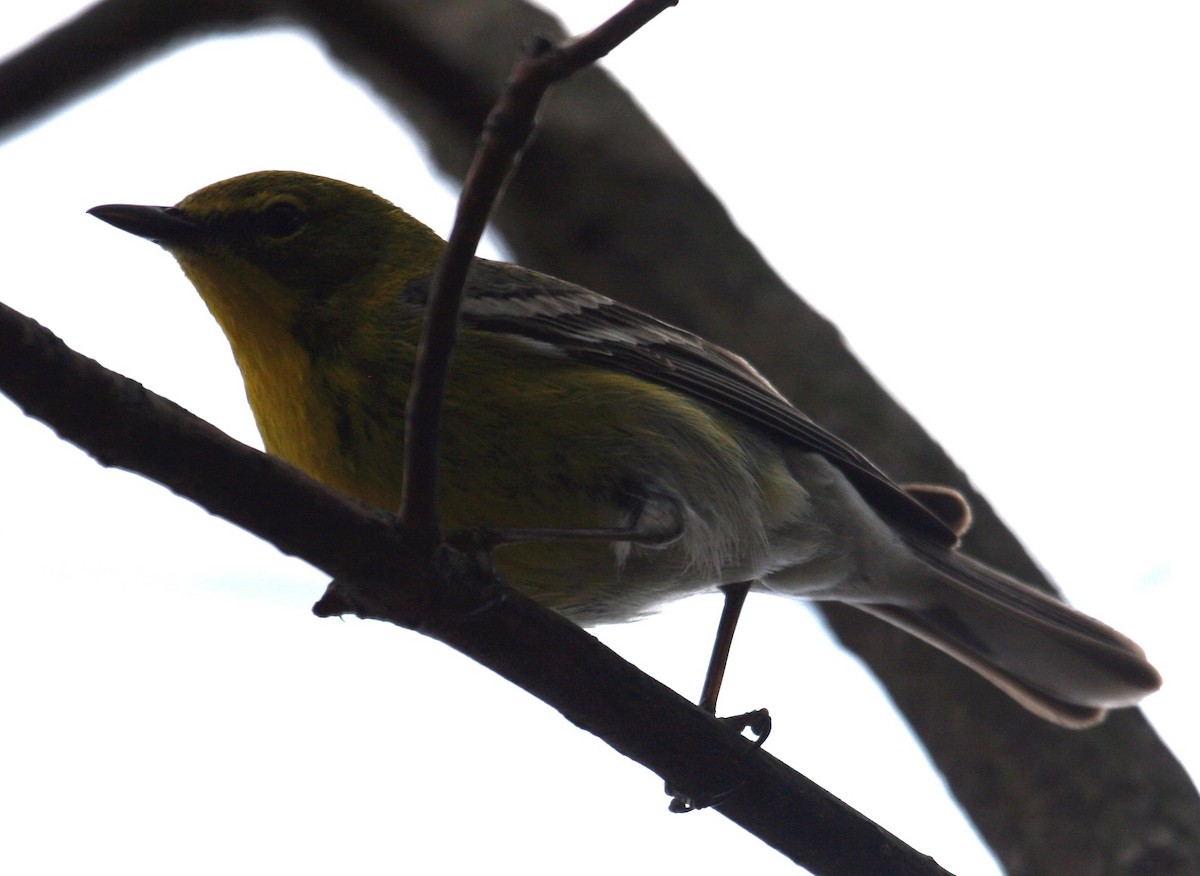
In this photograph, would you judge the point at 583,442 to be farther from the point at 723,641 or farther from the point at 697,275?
the point at 697,275

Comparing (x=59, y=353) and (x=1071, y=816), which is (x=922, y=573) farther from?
(x=59, y=353)

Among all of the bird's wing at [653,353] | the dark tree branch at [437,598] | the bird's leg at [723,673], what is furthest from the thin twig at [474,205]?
the bird's wing at [653,353]

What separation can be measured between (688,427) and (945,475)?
2125 millimetres

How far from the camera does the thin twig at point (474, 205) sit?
2277mm

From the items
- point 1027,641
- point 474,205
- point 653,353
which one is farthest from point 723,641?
point 474,205

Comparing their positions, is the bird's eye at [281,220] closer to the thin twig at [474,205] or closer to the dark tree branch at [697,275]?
the dark tree branch at [697,275]

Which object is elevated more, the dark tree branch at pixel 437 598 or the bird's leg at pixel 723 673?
the bird's leg at pixel 723 673

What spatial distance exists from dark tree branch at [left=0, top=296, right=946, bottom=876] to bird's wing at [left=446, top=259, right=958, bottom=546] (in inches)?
61.1

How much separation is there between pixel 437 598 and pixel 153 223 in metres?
2.22

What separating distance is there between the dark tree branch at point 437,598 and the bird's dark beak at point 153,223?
1.88m

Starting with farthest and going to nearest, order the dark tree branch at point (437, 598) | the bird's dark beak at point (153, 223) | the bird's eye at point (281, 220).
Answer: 1. the bird's eye at point (281, 220)
2. the bird's dark beak at point (153, 223)
3. the dark tree branch at point (437, 598)

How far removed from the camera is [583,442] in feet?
13.2

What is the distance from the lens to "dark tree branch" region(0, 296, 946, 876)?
8.15 feet

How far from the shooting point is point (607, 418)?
4.18 metres
